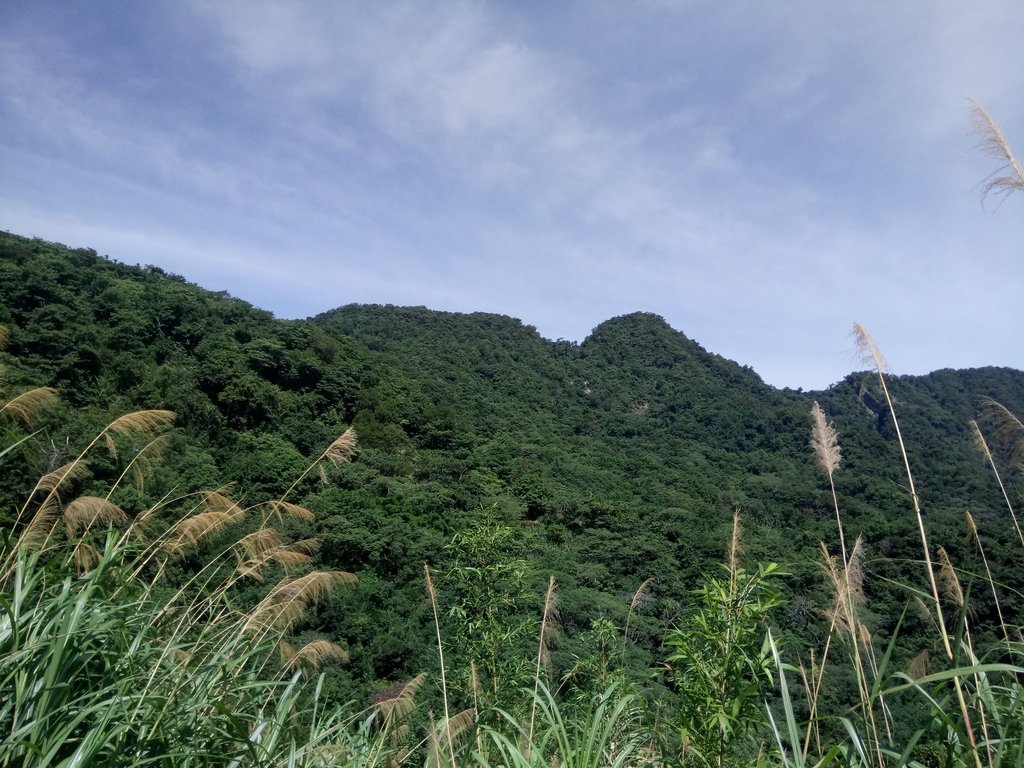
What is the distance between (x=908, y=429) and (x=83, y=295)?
45363 millimetres

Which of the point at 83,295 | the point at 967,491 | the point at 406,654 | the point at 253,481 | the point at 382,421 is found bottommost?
the point at 406,654

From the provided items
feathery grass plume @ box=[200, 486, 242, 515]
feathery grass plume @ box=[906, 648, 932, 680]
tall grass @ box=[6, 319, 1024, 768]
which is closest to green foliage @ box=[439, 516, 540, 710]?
tall grass @ box=[6, 319, 1024, 768]

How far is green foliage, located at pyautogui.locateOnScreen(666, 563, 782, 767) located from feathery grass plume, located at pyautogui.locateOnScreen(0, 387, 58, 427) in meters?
2.82

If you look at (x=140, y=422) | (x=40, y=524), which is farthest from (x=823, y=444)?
(x=40, y=524)

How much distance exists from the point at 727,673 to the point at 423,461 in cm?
2665

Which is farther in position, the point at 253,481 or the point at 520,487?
the point at 520,487

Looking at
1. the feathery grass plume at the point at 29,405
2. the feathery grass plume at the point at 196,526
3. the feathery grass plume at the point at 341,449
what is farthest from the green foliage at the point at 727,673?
the feathery grass plume at the point at 29,405

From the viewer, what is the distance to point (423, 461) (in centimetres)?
2834

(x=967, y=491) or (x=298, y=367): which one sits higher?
(x=967, y=491)

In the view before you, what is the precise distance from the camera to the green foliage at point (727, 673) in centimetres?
212

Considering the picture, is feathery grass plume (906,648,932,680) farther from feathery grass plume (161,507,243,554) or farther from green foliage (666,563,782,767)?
feathery grass plume (161,507,243,554)

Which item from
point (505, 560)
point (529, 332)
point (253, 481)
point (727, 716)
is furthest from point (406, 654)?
point (529, 332)

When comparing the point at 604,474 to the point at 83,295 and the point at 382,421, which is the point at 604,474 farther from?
the point at 83,295

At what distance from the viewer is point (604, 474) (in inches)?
1358
